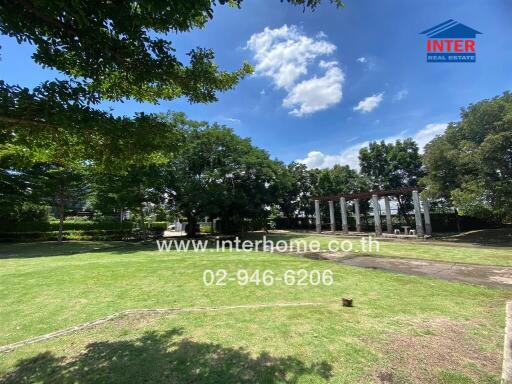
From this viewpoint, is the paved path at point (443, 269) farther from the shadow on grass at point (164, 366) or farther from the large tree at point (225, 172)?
the large tree at point (225, 172)

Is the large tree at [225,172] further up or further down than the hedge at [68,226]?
further up

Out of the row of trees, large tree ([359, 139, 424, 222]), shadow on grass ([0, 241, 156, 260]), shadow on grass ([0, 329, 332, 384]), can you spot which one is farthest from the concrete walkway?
large tree ([359, 139, 424, 222])

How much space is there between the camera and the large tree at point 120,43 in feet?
7.48

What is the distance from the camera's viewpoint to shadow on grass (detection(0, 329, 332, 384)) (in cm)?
305

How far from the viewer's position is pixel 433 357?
10.9 ft

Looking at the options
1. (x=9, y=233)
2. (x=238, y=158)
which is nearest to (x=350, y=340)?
(x=238, y=158)

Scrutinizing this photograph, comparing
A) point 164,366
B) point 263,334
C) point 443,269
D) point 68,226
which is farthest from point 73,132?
point 68,226

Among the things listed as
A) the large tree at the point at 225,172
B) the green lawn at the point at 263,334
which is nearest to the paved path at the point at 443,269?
the green lawn at the point at 263,334

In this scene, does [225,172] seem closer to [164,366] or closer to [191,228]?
[191,228]

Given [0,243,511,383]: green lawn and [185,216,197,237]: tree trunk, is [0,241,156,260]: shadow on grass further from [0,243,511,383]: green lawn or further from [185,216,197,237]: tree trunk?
[0,243,511,383]: green lawn

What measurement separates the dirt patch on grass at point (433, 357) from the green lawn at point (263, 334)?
0.05ft

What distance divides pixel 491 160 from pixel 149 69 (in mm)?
17508

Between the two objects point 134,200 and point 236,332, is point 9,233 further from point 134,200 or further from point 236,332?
point 236,332

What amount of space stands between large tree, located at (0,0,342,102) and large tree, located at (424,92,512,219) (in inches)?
633
